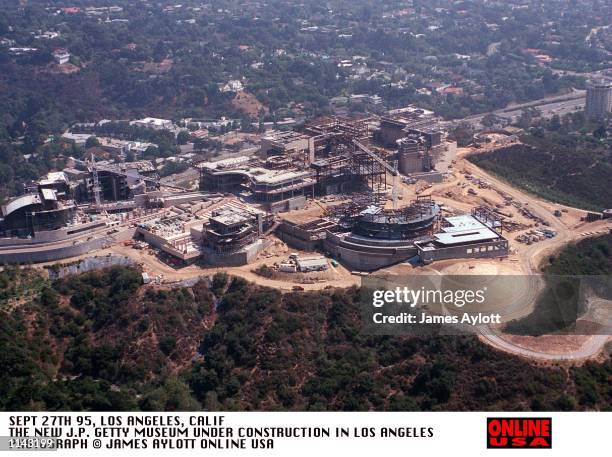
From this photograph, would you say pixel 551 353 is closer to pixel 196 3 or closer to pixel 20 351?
pixel 20 351

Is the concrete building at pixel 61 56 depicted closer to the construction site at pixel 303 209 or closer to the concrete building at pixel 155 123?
the concrete building at pixel 155 123

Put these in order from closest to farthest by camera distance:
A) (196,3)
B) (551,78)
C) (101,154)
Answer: (101,154), (551,78), (196,3)

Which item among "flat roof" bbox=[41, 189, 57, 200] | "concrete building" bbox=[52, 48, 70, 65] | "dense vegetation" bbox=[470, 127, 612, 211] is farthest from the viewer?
"concrete building" bbox=[52, 48, 70, 65]

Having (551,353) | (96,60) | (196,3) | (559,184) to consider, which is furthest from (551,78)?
(551,353)

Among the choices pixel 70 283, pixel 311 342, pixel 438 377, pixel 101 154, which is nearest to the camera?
pixel 438 377

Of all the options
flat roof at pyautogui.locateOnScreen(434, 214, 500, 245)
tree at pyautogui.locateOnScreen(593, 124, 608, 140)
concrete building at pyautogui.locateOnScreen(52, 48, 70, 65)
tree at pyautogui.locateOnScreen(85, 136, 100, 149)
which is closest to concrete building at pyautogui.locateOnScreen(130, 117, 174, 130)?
tree at pyautogui.locateOnScreen(85, 136, 100, 149)

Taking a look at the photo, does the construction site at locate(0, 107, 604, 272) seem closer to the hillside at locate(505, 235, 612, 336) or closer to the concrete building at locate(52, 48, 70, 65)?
the hillside at locate(505, 235, 612, 336)
